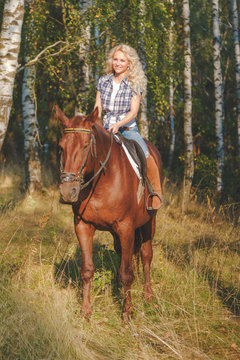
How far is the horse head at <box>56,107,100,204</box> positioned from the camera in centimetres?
374

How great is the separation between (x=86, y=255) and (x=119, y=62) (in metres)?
2.47

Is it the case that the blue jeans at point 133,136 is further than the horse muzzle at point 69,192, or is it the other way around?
the blue jeans at point 133,136

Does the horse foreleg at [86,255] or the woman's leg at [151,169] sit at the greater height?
the woman's leg at [151,169]

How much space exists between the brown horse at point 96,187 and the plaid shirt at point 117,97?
20.5 inches

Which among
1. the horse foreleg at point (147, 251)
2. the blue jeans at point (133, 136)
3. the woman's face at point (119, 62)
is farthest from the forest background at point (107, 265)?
the woman's face at point (119, 62)

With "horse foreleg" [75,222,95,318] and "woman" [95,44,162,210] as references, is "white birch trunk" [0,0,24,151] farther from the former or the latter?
"horse foreleg" [75,222,95,318]

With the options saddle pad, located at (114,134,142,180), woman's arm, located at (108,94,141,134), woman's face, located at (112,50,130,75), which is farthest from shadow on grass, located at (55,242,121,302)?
woman's face, located at (112,50,130,75)

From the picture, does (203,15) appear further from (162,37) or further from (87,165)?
(87,165)

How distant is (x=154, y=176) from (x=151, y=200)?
36 centimetres

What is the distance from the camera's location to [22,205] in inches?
386

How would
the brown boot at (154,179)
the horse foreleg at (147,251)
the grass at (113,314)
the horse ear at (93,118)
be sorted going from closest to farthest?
the grass at (113,314)
the horse ear at (93,118)
the brown boot at (154,179)
the horse foreleg at (147,251)

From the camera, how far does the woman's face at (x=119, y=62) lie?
491 cm

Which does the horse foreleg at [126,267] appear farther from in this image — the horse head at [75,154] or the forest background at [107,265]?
the horse head at [75,154]

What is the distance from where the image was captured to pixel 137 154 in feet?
16.8
